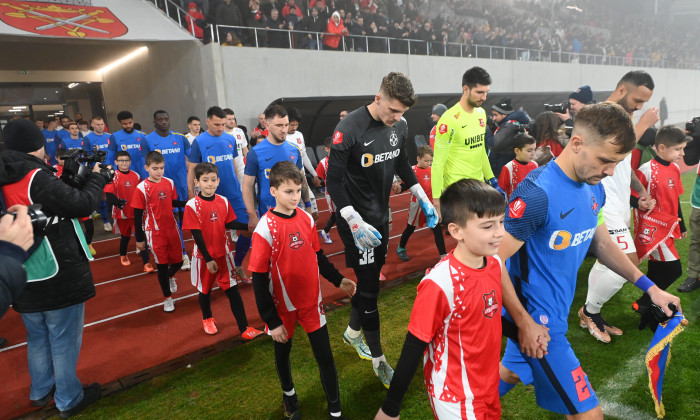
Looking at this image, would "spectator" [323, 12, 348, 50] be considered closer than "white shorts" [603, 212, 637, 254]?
No

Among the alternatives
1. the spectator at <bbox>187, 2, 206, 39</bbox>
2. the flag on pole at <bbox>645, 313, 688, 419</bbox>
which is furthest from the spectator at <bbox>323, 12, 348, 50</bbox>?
the flag on pole at <bbox>645, 313, 688, 419</bbox>

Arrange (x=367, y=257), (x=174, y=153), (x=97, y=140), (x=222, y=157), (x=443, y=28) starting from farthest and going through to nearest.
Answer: (x=443, y=28) < (x=97, y=140) < (x=174, y=153) < (x=222, y=157) < (x=367, y=257)

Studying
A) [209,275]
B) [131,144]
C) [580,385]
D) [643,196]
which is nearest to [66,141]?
[131,144]

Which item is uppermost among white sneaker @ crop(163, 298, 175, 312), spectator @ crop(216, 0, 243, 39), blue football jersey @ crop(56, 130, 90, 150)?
spectator @ crop(216, 0, 243, 39)

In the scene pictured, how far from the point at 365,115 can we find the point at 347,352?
7.19 ft

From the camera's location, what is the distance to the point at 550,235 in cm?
201

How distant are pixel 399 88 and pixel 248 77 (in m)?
9.69

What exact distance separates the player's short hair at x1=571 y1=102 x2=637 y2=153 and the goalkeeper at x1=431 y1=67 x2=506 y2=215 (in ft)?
7.77

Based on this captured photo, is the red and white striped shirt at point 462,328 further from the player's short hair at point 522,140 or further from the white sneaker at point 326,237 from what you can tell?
the white sneaker at point 326,237

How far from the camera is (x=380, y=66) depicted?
1477 centimetres

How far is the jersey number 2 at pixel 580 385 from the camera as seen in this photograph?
198 cm

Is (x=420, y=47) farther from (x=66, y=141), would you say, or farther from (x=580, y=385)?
(x=580, y=385)

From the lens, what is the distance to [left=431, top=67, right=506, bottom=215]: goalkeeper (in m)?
4.41

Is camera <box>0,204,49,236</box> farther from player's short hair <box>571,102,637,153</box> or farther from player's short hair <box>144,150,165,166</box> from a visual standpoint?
player's short hair <box>144,150,165,166</box>
